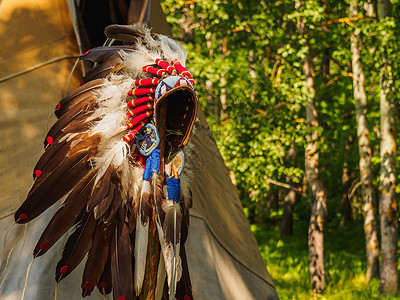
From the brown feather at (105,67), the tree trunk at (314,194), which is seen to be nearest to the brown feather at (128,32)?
the brown feather at (105,67)

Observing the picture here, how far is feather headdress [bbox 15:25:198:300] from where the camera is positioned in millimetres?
2078

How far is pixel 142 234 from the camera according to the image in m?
2.09

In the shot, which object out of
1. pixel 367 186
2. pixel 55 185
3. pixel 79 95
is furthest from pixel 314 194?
pixel 55 185

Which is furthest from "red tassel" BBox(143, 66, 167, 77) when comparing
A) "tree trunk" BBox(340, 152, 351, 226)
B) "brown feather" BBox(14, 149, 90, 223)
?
"tree trunk" BBox(340, 152, 351, 226)

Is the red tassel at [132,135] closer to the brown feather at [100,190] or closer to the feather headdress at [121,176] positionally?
the feather headdress at [121,176]

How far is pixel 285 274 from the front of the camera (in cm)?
1085

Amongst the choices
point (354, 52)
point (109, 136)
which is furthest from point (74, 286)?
point (354, 52)

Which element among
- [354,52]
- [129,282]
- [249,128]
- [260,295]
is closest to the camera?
[129,282]

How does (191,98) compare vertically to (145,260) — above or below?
above

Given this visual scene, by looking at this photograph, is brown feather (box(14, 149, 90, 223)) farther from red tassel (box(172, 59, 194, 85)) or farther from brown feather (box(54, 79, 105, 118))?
red tassel (box(172, 59, 194, 85))

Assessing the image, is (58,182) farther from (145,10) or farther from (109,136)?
(145,10)

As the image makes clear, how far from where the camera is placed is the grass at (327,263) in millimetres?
9312

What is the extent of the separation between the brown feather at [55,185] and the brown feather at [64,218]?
39mm

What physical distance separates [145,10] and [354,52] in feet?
23.7
